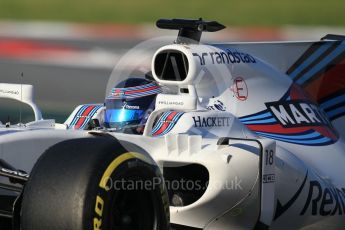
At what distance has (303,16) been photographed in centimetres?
1412

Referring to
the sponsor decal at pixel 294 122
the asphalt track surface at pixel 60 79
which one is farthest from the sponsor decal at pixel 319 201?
the asphalt track surface at pixel 60 79

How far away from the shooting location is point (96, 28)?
14.1 m

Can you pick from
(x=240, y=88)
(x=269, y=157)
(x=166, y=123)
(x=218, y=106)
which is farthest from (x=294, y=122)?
(x=166, y=123)

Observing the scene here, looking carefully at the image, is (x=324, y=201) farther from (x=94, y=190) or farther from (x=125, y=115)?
(x=94, y=190)

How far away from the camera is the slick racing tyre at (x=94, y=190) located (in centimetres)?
349

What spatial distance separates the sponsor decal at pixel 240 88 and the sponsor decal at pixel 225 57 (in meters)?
0.13

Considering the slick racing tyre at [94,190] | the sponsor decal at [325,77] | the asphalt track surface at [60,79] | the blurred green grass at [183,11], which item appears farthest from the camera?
A: the blurred green grass at [183,11]

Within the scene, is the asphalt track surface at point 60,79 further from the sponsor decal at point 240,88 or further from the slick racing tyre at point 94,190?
the slick racing tyre at point 94,190

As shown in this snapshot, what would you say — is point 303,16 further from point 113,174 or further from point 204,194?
point 113,174

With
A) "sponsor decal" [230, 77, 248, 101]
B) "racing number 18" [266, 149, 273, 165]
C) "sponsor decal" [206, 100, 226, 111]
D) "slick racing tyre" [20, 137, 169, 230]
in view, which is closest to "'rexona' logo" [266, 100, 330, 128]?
"sponsor decal" [230, 77, 248, 101]

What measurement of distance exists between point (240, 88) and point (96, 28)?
9002mm

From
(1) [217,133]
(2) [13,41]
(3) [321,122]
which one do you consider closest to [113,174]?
(1) [217,133]

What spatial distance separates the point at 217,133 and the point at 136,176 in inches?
51.5

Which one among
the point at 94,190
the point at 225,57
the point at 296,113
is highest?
the point at 225,57
